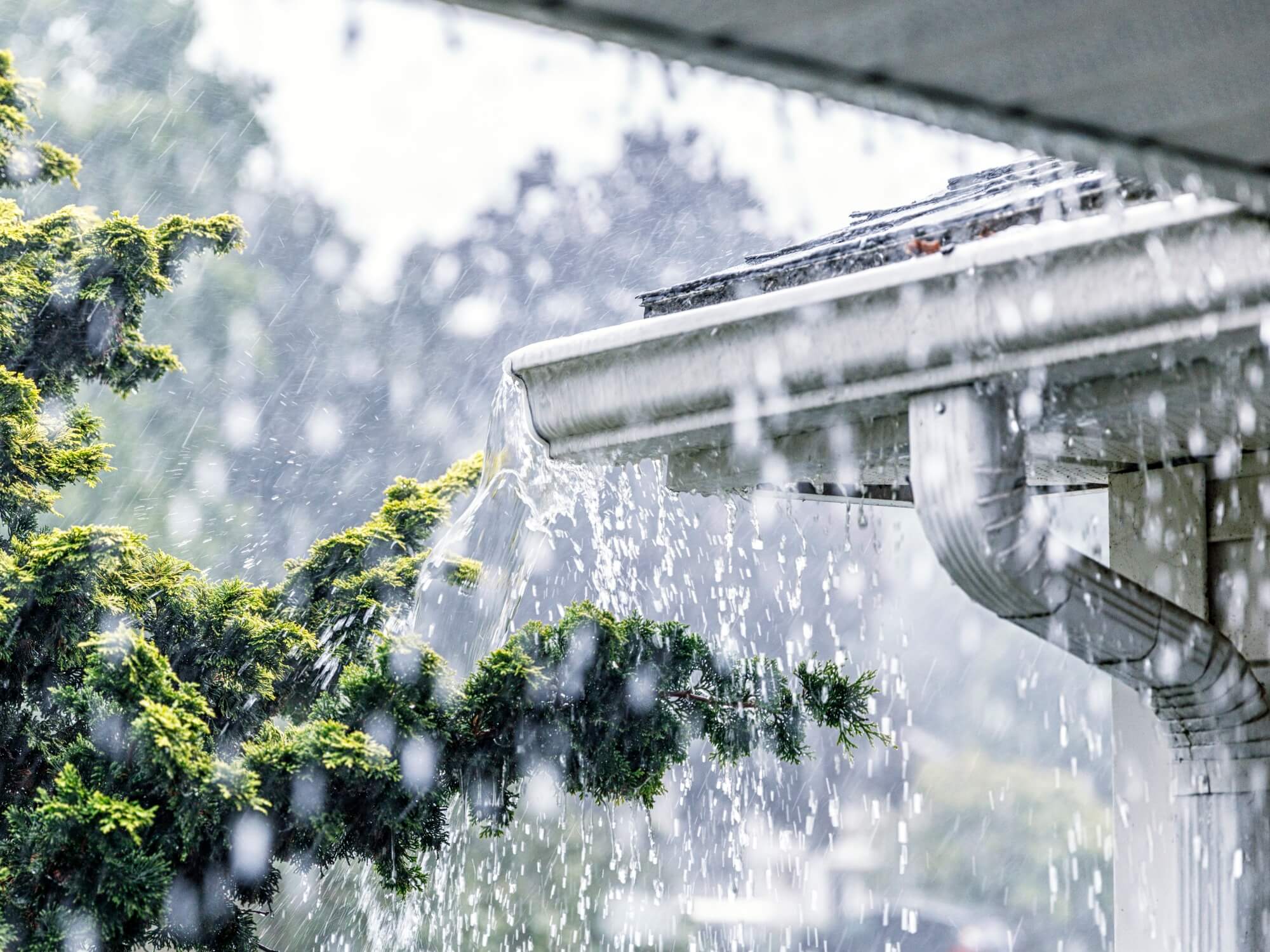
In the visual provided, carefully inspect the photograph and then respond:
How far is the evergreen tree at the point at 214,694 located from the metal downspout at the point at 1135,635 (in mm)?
1401

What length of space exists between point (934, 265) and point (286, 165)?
13.1m

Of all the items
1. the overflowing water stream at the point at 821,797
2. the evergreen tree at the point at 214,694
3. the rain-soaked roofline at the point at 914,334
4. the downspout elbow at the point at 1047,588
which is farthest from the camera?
the overflowing water stream at the point at 821,797

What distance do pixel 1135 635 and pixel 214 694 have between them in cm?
280

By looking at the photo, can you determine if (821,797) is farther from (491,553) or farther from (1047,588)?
(1047,588)

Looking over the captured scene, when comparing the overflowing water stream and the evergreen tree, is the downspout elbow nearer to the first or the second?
the evergreen tree

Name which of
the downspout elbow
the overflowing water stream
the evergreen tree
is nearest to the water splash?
the evergreen tree

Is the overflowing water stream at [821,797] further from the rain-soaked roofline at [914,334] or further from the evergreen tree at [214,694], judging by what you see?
the rain-soaked roofline at [914,334]

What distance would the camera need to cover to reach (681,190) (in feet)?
52.3

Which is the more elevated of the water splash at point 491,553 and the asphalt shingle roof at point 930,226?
the asphalt shingle roof at point 930,226

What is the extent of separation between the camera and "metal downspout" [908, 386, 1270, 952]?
2.46 metres

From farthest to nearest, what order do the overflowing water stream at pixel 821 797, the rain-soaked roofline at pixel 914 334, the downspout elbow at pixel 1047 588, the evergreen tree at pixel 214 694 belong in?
1. the overflowing water stream at pixel 821 797
2. the evergreen tree at pixel 214 694
3. the downspout elbow at pixel 1047 588
4. the rain-soaked roofline at pixel 914 334

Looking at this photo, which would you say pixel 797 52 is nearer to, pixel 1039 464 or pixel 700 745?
pixel 1039 464

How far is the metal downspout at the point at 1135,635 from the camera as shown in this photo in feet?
8.07

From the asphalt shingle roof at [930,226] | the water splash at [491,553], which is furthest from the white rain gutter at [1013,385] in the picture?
the water splash at [491,553]
